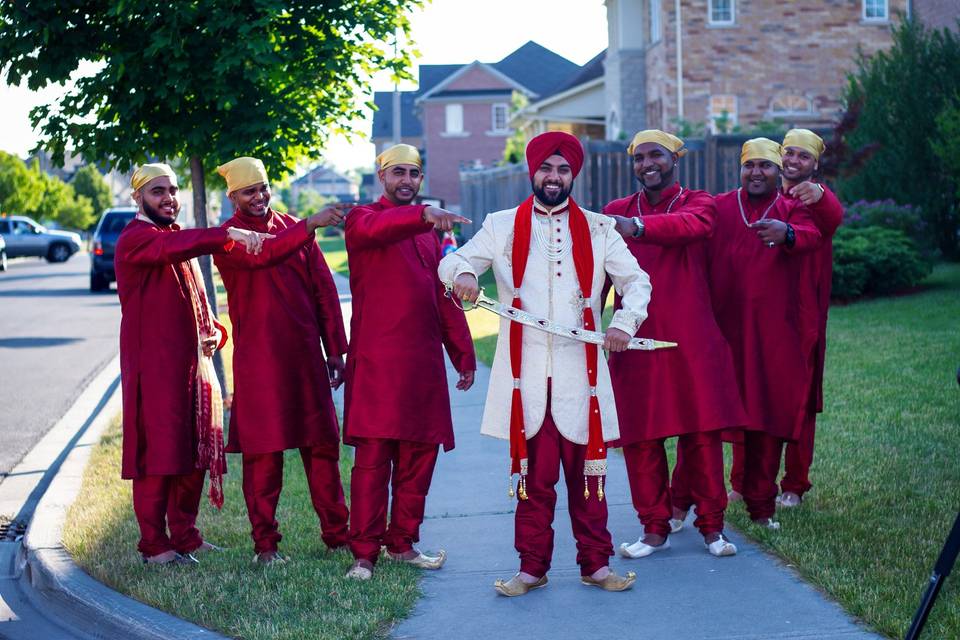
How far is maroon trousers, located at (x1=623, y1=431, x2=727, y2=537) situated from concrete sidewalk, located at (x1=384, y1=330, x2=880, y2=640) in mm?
178

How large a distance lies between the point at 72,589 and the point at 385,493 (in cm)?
152

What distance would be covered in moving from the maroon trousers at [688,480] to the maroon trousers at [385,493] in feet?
3.32

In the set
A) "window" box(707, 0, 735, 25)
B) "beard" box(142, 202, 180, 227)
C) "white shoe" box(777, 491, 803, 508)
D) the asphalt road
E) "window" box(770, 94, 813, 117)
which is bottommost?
the asphalt road

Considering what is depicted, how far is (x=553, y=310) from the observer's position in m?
5.84

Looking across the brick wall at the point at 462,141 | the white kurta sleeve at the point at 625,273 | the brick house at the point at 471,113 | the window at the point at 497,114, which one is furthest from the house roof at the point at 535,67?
the white kurta sleeve at the point at 625,273

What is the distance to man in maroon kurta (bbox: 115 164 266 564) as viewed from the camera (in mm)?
6441

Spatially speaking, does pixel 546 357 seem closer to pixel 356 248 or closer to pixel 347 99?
pixel 356 248

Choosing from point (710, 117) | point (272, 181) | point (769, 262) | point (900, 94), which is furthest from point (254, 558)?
point (710, 117)

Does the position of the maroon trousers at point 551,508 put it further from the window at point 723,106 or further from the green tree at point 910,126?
the window at point 723,106

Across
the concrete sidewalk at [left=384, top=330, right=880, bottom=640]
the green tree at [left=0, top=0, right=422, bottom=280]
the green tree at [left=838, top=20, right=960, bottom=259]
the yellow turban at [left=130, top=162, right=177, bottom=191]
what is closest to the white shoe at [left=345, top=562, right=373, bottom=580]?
the concrete sidewalk at [left=384, top=330, right=880, bottom=640]

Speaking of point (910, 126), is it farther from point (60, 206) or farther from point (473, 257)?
point (60, 206)

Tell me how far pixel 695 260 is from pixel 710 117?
76.6 ft

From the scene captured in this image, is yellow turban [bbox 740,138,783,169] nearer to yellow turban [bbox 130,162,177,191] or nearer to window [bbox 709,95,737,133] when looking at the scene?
yellow turban [bbox 130,162,177,191]

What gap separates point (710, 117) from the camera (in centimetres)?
2917
